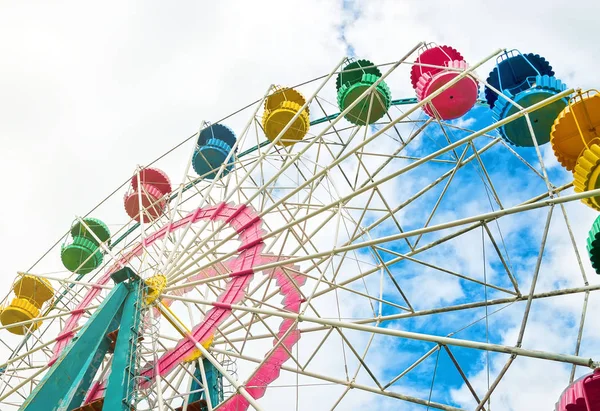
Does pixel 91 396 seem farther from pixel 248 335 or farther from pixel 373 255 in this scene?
pixel 373 255

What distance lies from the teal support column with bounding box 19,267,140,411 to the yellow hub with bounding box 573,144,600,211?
334 inches

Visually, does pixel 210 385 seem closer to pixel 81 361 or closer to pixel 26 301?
pixel 81 361

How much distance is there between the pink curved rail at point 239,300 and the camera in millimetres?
12766

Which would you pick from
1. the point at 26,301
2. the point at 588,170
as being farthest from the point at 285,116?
the point at 26,301

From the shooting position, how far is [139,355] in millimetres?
11664

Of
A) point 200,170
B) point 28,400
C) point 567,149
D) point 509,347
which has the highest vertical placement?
point 200,170

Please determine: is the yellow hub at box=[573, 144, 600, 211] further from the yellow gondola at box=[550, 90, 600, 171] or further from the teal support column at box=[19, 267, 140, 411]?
the teal support column at box=[19, 267, 140, 411]

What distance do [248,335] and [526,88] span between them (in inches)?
300

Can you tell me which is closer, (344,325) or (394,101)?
(344,325)

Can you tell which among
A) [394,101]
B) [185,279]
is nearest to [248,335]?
[185,279]

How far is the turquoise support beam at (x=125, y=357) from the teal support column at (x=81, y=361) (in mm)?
211

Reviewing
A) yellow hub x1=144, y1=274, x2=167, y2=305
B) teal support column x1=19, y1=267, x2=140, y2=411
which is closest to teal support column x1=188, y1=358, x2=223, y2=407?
yellow hub x1=144, y1=274, x2=167, y2=305

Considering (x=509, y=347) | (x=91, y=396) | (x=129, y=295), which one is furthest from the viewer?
(x=91, y=396)

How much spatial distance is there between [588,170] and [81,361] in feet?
29.8
